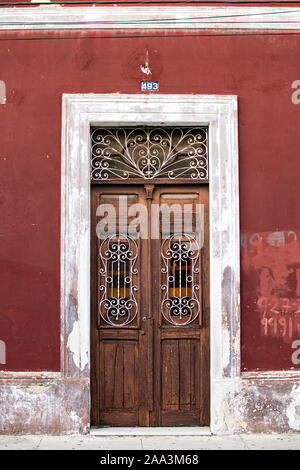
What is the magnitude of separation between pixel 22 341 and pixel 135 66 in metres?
3.09

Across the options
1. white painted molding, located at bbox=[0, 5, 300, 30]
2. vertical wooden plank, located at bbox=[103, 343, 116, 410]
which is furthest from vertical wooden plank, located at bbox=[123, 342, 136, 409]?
white painted molding, located at bbox=[0, 5, 300, 30]

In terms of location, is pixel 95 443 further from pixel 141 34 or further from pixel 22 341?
pixel 141 34

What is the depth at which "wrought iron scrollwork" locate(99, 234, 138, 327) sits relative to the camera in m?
6.48

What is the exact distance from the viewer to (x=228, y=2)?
21.0 ft

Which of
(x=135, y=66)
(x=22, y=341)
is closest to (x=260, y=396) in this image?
(x=22, y=341)

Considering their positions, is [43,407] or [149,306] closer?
[43,407]

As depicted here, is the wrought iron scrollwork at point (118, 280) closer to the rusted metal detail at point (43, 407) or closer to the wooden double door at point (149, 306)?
the wooden double door at point (149, 306)

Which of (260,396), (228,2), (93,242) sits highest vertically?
(228,2)

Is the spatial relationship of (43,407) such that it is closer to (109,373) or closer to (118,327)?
(109,373)

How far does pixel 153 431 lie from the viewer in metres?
6.30

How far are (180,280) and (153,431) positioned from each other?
159cm

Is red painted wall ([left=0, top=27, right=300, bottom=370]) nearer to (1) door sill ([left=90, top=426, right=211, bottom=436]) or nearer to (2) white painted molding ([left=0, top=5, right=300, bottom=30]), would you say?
(2) white painted molding ([left=0, top=5, right=300, bottom=30])

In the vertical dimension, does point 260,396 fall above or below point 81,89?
below

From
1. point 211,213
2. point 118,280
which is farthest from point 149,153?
point 118,280
